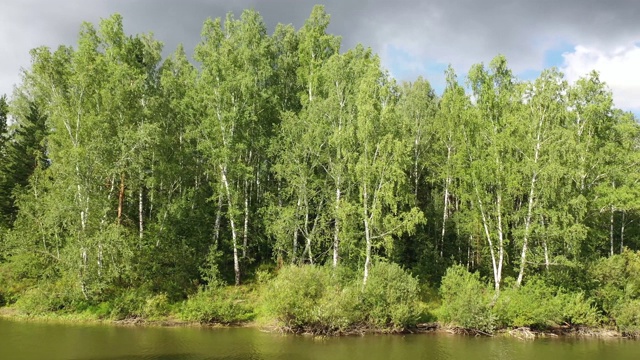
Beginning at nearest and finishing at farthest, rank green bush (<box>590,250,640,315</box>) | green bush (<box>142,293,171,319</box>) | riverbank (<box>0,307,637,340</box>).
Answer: riverbank (<box>0,307,637,340</box>)
green bush (<box>142,293,171,319</box>)
green bush (<box>590,250,640,315</box>)

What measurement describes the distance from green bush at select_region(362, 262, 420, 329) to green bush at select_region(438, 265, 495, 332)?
2.32m

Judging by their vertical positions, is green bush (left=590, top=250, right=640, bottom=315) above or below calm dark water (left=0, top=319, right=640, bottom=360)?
above

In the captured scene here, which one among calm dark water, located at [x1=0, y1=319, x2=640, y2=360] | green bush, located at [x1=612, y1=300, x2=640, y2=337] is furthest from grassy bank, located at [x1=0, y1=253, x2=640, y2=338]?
calm dark water, located at [x1=0, y1=319, x2=640, y2=360]

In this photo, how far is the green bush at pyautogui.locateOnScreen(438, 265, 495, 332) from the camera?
86.6ft

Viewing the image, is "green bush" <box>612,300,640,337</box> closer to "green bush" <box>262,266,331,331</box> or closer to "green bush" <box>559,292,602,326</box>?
"green bush" <box>559,292,602,326</box>

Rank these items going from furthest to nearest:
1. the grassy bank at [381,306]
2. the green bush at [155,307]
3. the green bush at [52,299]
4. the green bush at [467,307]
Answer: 1. the green bush at [52,299]
2. the green bush at [155,307]
3. the green bush at [467,307]
4. the grassy bank at [381,306]

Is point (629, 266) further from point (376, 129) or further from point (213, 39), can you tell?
point (213, 39)

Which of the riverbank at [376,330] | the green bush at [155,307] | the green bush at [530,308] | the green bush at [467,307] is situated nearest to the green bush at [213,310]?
the riverbank at [376,330]

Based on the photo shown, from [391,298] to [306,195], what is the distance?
10.8 m

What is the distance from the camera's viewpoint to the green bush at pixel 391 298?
26188 mm

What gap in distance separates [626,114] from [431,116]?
57.0 ft

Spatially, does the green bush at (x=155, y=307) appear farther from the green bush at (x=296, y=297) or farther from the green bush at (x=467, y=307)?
the green bush at (x=467, y=307)

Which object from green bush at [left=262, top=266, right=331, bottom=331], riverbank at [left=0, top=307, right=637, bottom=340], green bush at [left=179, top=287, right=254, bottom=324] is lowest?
riverbank at [left=0, top=307, right=637, bottom=340]

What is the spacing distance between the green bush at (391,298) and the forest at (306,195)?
0.13 meters
